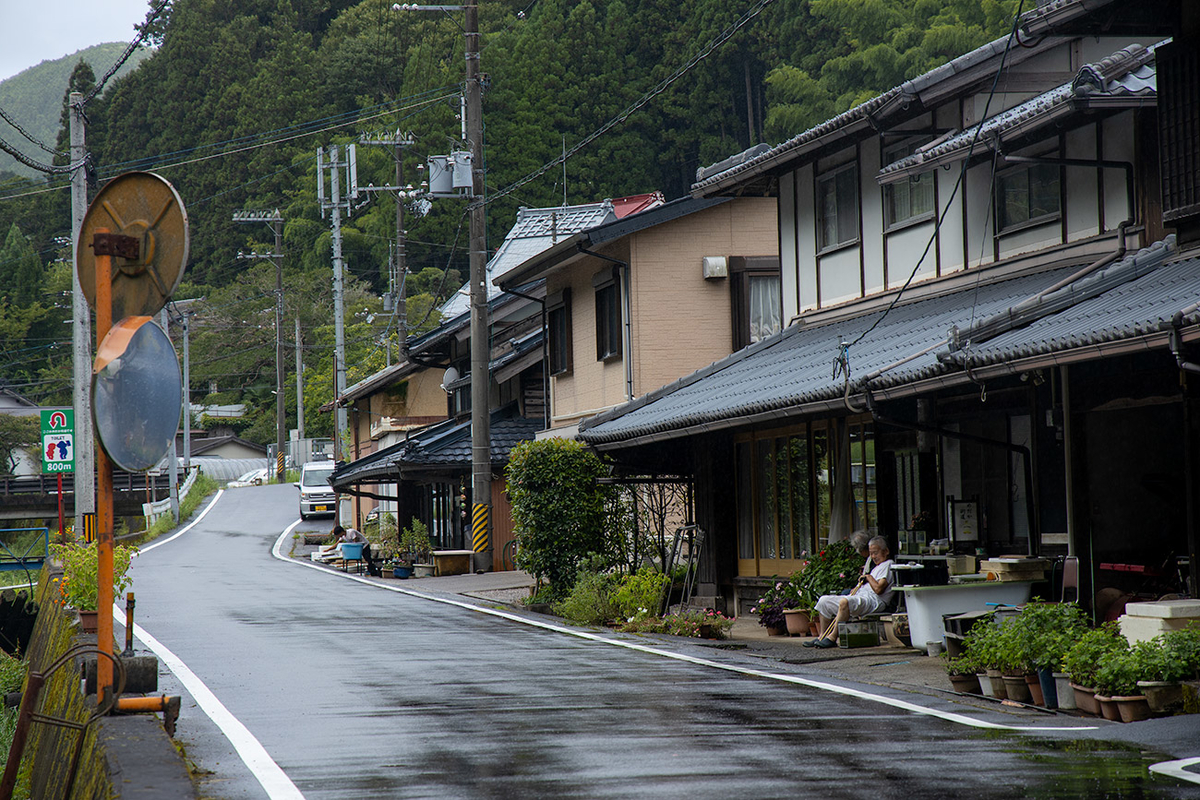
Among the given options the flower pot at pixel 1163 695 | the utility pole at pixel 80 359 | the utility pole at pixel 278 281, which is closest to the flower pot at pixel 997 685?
the flower pot at pixel 1163 695

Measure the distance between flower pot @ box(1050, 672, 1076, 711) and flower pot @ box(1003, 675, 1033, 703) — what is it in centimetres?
36

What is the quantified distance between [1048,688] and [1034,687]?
0.61 feet

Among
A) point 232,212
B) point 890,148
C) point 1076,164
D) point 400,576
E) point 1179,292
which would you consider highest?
point 232,212

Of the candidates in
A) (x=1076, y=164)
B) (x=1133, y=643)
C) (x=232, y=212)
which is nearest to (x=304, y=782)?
(x=1133, y=643)

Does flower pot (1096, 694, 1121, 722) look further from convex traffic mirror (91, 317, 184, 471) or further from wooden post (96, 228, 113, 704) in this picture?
wooden post (96, 228, 113, 704)

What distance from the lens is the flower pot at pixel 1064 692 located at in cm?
906

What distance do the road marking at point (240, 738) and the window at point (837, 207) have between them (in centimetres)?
1030

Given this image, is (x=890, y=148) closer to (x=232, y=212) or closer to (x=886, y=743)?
(x=886, y=743)

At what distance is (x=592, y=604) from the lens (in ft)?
57.3

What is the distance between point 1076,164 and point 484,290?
15.4 metres

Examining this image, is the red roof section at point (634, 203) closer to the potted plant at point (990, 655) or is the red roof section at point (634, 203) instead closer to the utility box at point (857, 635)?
the utility box at point (857, 635)

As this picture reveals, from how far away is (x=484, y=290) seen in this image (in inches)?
1045

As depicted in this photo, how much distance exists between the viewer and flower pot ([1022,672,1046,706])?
9.35 metres

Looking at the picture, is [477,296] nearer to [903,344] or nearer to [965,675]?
[903,344]
